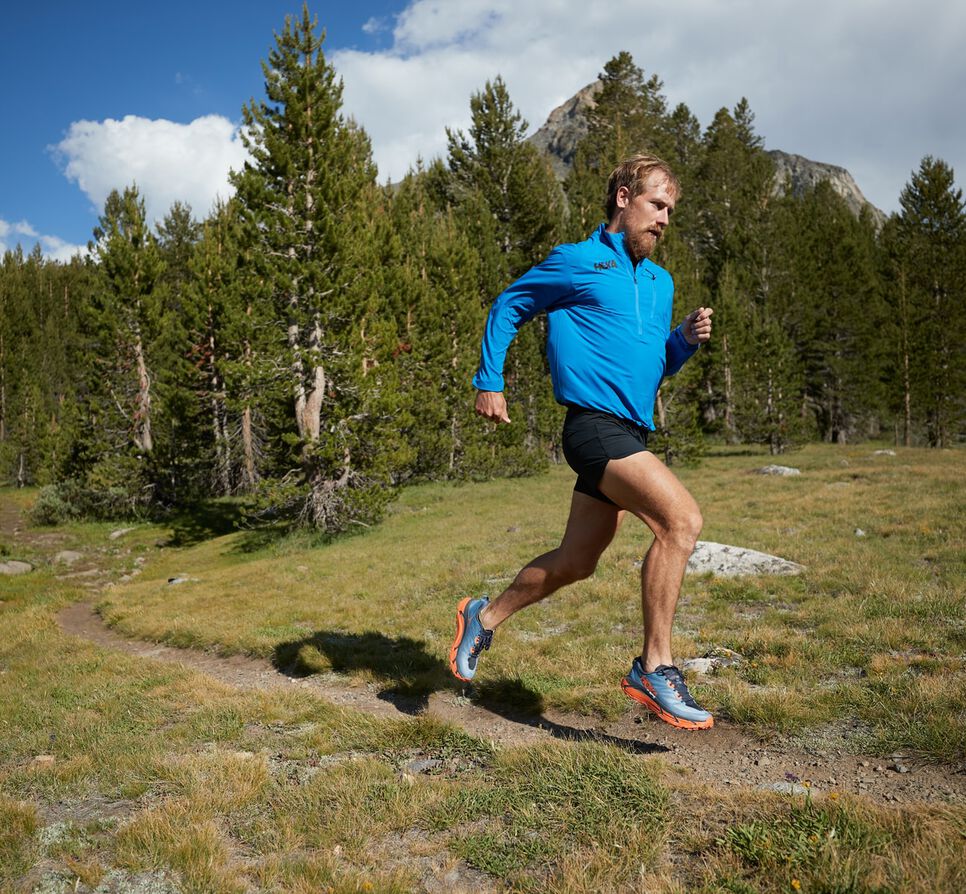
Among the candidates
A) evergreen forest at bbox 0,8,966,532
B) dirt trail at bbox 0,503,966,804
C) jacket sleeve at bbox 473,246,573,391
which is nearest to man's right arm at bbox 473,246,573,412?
jacket sleeve at bbox 473,246,573,391

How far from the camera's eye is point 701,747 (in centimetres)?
364

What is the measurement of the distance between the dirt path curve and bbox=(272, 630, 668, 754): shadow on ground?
0.02 metres

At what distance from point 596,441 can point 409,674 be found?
304cm

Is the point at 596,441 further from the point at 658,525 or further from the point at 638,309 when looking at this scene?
the point at 638,309

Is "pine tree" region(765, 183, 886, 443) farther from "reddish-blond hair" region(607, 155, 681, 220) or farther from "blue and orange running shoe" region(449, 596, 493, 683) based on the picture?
"blue and orange running shoe" region(449, 596, 493, 683)

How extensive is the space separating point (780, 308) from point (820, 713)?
38.3m

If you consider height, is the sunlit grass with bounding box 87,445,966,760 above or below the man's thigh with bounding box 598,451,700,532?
below

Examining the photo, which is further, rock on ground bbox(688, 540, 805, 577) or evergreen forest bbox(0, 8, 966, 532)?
evergreen forest bbox(0, 8, 966, 532)

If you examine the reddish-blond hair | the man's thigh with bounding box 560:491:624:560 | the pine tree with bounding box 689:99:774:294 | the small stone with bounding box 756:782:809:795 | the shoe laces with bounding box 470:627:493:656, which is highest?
the pine tree with bounding box 689:99:774:294

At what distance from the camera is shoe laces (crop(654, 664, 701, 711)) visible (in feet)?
10.7

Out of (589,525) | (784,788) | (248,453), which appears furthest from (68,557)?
(784,788)

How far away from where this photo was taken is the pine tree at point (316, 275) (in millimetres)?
17094

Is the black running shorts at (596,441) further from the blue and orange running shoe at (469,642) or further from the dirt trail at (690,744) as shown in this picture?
the dirt trail at (690,744)

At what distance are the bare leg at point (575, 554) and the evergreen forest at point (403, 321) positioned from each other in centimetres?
1335
